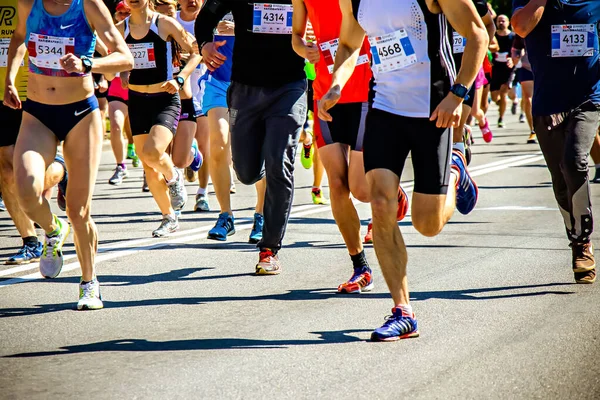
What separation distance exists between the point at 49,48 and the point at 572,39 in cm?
349

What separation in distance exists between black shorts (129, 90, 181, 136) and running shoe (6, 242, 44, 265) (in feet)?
5.82

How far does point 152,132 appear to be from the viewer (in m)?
9.31

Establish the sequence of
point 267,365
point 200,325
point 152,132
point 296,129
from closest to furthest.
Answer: point 267,365 → point 200,325 → point 296,129 → point 152,132

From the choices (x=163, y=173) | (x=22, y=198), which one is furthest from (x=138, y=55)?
(x=22, y=198)

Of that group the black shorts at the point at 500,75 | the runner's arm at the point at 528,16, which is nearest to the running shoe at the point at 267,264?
the runner's arm at the point at 528,16

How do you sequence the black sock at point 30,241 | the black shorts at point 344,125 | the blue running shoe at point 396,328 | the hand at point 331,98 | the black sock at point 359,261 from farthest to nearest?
the black sock at point 30,241
the black shorts at point 344,125
the black sock at point 359,261
the hand at point 331,98
the blue running shoe at point 396,328

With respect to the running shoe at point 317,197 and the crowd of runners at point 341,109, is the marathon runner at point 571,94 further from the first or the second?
the running shoe at point 317,197

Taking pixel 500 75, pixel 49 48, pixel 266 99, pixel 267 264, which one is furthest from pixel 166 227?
pixel 500 75

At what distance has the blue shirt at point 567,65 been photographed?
22.7 feet

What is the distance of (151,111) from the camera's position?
941 cm

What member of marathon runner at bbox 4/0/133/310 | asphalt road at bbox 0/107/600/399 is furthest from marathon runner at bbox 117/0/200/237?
marathon runner at bbox 4/0/133/310

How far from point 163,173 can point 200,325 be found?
398 centimetres

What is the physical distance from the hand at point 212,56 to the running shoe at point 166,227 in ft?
7.69

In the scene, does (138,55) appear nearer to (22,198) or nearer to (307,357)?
(22,198)
